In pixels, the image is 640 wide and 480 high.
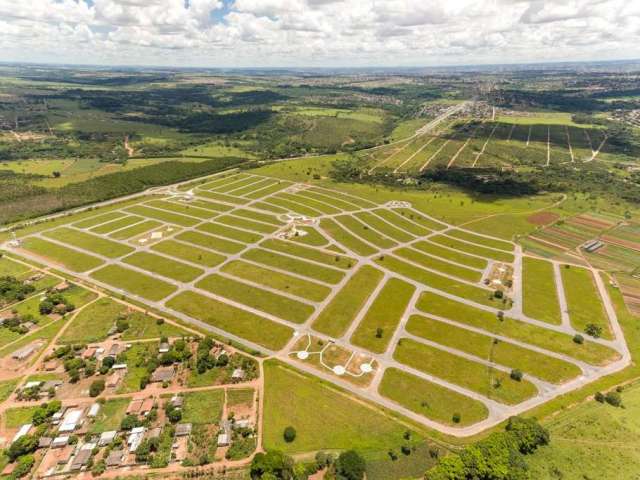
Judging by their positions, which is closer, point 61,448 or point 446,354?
point 61,448

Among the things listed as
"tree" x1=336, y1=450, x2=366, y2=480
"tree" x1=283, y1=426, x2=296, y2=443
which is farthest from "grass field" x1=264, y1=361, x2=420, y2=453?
"tree" x1=336, y1=450, x2=366, y2=480

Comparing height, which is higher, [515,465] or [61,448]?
[515,465]

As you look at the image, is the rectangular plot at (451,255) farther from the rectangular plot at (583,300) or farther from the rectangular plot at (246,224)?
the rectangular plot at (246,224)

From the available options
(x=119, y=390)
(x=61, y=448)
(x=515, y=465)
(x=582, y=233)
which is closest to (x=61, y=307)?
(x=119, y=390)

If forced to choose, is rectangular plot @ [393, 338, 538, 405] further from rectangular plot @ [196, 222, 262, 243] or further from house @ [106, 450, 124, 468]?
rectangular plot @ [196, 222, 262, 243]

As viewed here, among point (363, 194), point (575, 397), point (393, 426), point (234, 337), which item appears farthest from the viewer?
point (363, 194)

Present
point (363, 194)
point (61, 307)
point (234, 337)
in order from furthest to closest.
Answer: point (363, 194), point (61, 307), point (234, 337)

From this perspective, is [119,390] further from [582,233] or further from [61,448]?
[582,233]
